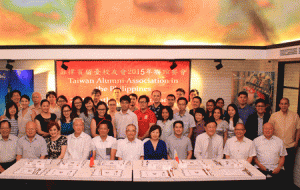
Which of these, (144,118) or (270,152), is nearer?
(270,152)

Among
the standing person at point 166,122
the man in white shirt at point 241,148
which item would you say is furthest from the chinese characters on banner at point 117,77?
the man in white shirt at point 241,148

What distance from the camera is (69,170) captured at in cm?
330

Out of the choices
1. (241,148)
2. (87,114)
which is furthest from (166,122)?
(87,114)

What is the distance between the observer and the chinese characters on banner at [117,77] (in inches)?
267

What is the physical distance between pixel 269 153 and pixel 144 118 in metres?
2.37

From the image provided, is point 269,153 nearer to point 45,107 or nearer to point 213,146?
point 213,146

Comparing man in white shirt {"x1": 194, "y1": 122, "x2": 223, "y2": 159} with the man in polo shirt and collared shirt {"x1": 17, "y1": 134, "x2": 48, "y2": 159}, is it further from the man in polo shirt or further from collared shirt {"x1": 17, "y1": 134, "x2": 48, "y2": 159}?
collared shirt {"x1": 17, "y1": 134, "x2": 48, "y2": 159}

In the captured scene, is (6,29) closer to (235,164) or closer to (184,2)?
(184,2)

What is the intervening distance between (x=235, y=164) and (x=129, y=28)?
393 cm

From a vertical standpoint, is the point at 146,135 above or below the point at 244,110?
below

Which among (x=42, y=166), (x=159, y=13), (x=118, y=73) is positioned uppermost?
(x=159, y=13)

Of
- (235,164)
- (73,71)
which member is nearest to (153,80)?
(73,71)

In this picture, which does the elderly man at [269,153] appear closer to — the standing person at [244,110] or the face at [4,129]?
the standing person at [244,110]

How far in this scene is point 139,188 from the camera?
3.44 metres
